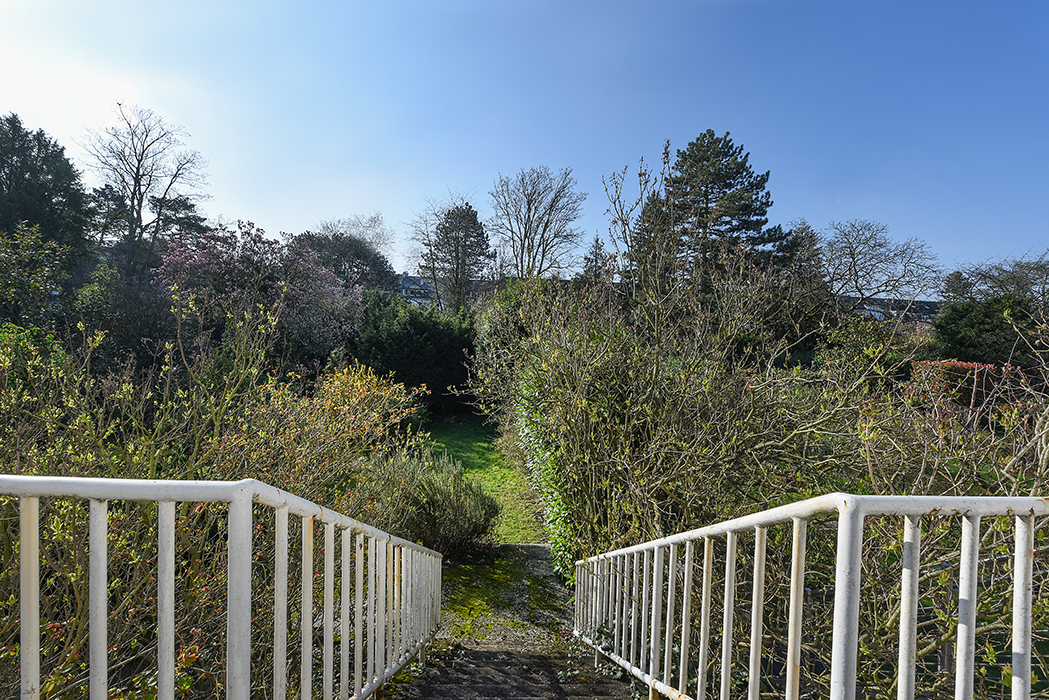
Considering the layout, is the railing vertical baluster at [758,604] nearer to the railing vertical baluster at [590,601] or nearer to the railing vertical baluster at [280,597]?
the railing vertical baluster at [280,597]

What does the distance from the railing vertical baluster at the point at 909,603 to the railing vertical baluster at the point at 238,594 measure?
1331mm

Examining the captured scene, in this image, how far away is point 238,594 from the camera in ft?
3.61

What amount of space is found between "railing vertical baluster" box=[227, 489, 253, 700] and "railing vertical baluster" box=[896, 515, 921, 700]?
133 cm

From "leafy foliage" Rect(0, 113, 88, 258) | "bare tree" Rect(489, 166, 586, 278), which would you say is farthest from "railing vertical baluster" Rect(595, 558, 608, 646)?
"bare tree" Rect(489, 166, 586, 278)

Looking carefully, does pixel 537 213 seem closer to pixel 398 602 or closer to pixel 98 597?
pixel 398 602

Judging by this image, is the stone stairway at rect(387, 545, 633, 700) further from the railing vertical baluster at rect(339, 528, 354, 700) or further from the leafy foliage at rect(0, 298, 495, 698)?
the railing vertical baluster at rect(339, 528, 354, 700)

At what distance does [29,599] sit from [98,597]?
0.15 m

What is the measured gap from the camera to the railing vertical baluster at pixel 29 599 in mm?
1054

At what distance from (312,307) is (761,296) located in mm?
13152

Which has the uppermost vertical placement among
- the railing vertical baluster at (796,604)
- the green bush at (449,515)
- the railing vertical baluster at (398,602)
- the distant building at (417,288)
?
the distant building at (417,288)

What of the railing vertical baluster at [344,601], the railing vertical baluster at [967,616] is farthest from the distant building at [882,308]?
the railing vertical baluster at [344,601]

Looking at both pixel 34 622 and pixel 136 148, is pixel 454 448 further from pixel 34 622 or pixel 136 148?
pixel 136 148

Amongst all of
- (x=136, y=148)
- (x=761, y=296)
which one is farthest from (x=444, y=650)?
(x=136, y=148)

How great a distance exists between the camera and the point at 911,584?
1.11 m
